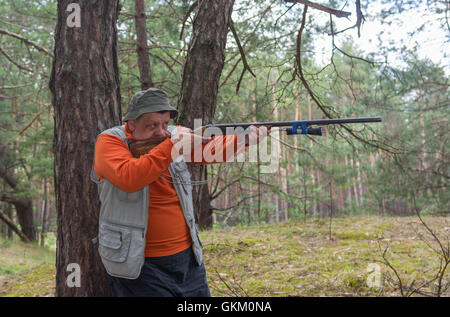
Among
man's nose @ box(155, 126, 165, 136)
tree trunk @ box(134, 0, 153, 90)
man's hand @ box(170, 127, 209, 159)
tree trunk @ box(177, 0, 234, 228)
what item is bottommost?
man's hand @ box(170, 127, 209, 159)

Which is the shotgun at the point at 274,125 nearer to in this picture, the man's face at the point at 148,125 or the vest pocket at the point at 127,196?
the man's face at the point at 148,125

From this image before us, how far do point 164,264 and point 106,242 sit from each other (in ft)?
1.27

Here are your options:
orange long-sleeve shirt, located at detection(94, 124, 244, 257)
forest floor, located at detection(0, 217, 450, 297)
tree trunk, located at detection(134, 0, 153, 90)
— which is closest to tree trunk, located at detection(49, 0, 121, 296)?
orange long-sleeve shirt, located at detection(94, 124, 244, 257)

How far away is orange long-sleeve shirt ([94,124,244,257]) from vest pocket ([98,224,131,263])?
5.9 inches

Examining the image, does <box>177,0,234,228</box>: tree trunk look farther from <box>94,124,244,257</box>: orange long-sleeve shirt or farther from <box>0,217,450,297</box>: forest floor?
<box>0,217,450,297</box>: forest floor

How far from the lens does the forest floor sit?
4.08m

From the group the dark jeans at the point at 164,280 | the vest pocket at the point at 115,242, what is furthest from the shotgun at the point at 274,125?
the dark jeans at the point at 164,280

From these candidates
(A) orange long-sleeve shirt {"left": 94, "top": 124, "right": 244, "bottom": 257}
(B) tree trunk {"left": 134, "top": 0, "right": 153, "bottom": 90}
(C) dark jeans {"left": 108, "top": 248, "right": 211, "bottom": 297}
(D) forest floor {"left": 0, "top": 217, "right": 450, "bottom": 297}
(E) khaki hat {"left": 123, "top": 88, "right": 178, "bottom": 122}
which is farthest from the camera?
(B) tree trunk {"left": 134, "top": 0, "right": 153, "bottom": 90}

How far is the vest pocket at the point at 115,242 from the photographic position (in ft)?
7.09

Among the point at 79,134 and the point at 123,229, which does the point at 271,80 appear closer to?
the point at 79,134

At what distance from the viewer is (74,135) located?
9.40ft

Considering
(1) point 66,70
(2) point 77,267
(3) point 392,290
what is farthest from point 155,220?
(3) point 392,290

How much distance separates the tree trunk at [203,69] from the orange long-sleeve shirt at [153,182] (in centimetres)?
112

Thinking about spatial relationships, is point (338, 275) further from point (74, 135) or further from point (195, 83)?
point (74, 135)
